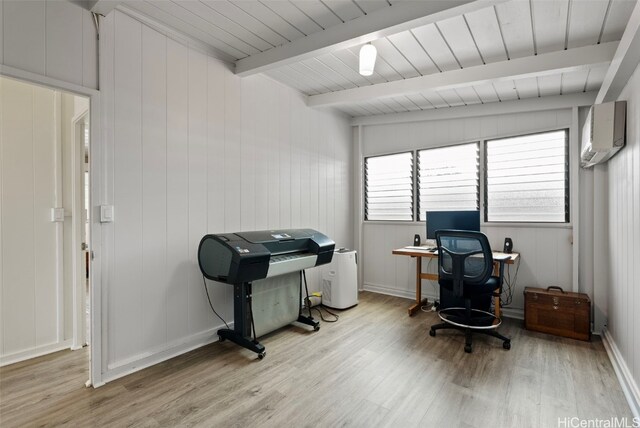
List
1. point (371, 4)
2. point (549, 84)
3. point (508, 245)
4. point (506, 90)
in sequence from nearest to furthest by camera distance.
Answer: point (371, 4), point (549, 84), point (506, 90), point (508, 245)

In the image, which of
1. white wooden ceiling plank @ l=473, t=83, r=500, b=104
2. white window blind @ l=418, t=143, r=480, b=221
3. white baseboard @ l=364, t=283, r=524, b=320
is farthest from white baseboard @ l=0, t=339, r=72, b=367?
white wooden ceiling plank @ l=473, t=83, r=500, b=104

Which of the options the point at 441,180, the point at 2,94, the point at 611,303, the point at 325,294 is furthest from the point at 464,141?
the point at 2,94

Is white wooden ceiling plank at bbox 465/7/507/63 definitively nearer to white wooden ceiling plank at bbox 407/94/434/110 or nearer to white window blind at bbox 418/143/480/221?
white wooden ceiling plank at bbox 407/94/434/110

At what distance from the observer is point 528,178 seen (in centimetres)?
373

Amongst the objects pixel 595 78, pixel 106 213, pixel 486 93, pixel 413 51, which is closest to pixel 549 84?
pixel 595 78

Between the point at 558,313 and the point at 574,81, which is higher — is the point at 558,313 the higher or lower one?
the lower one

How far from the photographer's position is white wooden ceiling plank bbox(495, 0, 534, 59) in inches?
83.0

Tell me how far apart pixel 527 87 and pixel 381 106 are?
64.4 inches

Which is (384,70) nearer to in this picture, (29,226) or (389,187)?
(389,187)

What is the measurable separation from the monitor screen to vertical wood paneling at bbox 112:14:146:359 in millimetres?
3124

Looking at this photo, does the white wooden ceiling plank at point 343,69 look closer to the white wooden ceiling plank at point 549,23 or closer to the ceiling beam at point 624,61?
the white wooden ceiling plank at point 549,23

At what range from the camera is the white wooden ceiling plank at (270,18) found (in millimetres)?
2184

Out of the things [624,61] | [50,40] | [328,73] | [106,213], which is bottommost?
[106,213]

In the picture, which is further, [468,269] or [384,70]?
[384,70]
